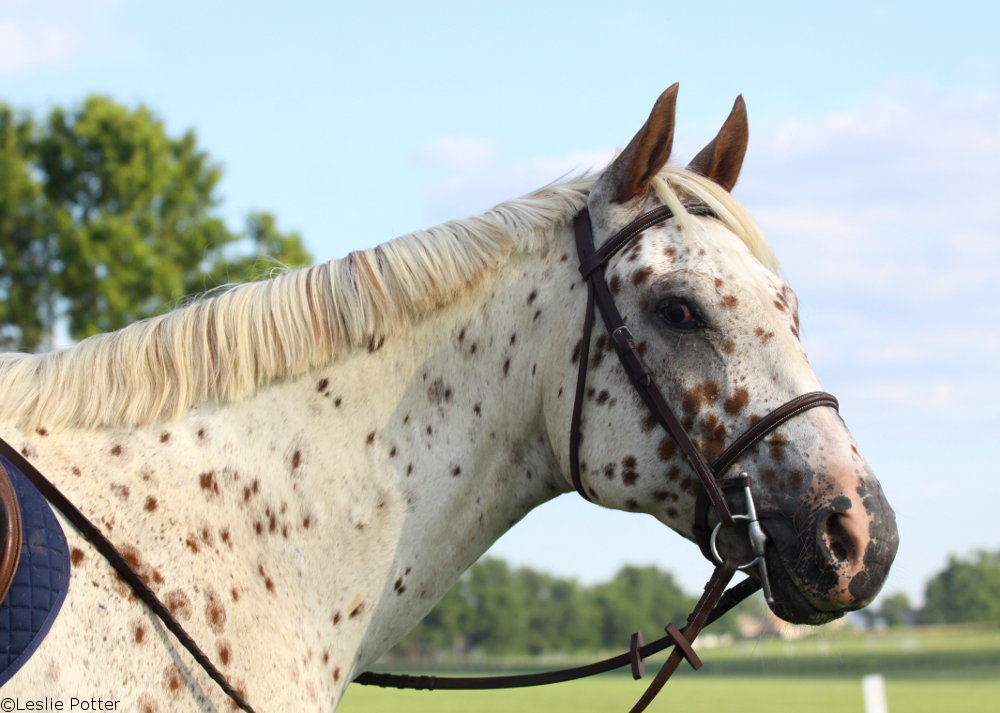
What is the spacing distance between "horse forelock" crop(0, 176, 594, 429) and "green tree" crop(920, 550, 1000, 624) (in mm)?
70682

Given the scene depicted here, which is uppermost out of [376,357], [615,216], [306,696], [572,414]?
[615,216]

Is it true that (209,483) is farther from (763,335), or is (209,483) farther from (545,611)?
(545,611)

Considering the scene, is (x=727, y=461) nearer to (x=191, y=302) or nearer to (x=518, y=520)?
(x=518, y=520)

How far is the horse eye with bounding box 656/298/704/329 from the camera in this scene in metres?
3.08

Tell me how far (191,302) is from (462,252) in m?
1.01

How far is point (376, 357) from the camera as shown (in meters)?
3.28

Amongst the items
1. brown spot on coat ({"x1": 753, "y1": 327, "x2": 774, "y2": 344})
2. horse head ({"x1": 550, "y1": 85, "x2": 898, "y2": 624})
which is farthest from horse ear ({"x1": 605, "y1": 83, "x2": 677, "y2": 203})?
brown spot on coat ({"x1": 753, "y1": 327, "x2": 774, "y2": 344})

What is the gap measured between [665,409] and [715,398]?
0.53 feet

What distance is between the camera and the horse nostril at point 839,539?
2.78 meters

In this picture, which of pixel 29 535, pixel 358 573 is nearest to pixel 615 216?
pixel 358 573

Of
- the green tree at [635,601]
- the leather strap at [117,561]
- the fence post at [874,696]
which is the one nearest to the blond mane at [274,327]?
the leather strap at [117,561]

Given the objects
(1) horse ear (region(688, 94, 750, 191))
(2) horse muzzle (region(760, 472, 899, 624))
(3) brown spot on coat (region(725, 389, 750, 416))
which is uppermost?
(1) horse ear (region(688, 94, 750, 191))

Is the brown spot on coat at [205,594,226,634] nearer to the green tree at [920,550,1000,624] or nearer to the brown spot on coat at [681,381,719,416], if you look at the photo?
the brown spot on coat at [681,381,719,416]

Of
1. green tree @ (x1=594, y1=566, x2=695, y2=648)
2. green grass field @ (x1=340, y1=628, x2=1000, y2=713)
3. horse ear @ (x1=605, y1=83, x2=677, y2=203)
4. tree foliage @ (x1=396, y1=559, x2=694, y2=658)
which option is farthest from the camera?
green tree @ (x1=594, y1=566, x2=695, y2=648)
